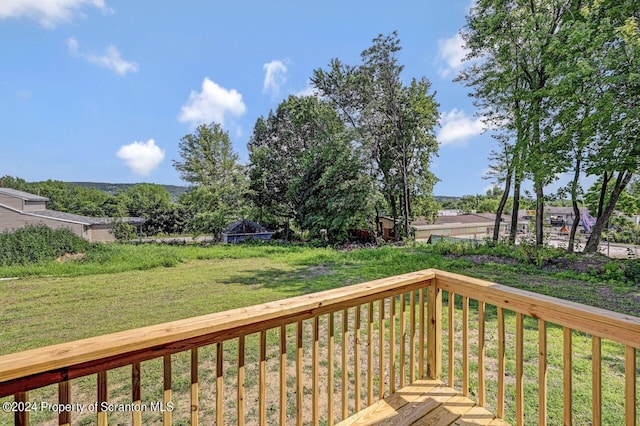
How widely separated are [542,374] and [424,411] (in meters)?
0.62

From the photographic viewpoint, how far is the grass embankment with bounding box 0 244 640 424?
2.82 meters

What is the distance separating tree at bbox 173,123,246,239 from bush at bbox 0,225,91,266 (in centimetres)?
593

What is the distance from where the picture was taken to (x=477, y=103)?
10320mm

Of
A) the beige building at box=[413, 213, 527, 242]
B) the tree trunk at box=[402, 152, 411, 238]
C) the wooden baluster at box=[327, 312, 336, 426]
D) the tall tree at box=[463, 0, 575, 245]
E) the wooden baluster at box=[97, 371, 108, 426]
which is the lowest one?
the beige building at box=[413, 213, 527, 242]

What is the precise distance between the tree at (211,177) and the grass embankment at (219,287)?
22.7 feet

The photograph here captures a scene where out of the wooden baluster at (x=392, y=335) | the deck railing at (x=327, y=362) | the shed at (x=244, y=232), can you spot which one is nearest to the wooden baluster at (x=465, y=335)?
the deck railing at (x=327, y=362)

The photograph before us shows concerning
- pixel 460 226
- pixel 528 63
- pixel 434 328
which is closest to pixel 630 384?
pixel 434 328

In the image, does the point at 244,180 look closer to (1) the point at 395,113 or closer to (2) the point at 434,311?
(1) the point at 395,113

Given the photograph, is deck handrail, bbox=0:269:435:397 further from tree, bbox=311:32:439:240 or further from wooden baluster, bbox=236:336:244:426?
tree, bbox=311:32:439:240

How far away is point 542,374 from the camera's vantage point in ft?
4.36

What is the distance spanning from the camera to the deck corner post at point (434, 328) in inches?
71.3

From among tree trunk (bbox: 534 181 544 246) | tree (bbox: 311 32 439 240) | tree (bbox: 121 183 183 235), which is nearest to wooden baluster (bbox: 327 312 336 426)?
tree trunk (bbox: 534 181 544 246)

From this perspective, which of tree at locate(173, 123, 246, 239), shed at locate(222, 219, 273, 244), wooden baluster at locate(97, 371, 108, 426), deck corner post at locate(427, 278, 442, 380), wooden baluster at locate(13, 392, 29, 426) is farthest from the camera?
shed at locate(222, 219, 273, 244)

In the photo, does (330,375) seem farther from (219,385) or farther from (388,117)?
(388,117)
